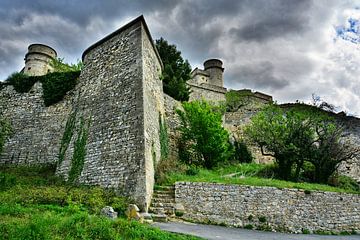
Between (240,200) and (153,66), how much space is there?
829 cm

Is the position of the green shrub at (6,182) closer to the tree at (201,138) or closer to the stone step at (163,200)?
the stone step at (163,200)

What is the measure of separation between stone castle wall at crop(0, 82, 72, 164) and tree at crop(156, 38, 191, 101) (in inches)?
248

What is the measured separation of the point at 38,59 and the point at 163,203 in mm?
22110

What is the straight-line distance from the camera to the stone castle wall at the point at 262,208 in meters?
11.8

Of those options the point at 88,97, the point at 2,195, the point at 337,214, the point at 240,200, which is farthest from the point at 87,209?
the point at 337,214

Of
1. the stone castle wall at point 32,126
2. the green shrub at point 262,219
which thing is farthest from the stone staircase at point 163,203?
the stone castle wall at point 32,126

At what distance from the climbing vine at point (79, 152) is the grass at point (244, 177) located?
3815 mm

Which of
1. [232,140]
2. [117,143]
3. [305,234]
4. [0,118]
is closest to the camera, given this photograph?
[305,234]

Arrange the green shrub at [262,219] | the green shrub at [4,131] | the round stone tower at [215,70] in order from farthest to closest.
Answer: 1. the round stone tower at [215,70]
2. the green shrub at [4,131]
3. the green shrub at [262,219]

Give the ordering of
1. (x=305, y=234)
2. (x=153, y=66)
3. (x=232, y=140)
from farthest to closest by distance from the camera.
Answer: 1. (x=232, y=140)
2. (x=153, y=66)
3. (x=305, y=234)

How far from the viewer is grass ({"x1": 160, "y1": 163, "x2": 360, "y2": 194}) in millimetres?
13352

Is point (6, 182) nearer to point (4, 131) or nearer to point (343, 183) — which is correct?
point (4, 131)

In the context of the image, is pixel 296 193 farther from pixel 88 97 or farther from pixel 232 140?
pixel 88 97

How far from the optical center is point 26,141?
17.1 m
